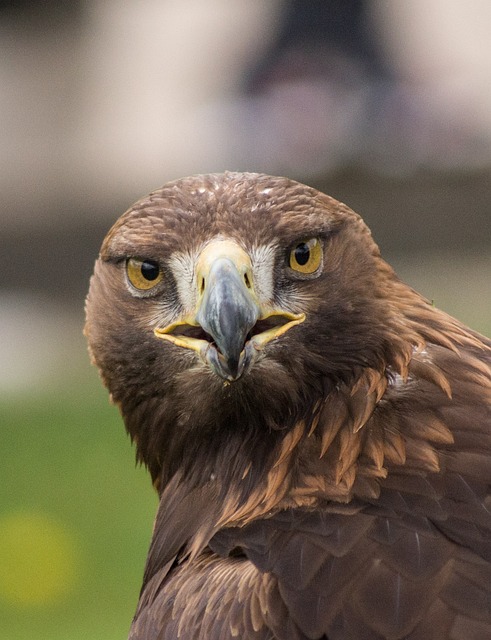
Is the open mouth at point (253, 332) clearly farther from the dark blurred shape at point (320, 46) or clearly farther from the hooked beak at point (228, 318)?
the dark blurred shape at point (320, 46)

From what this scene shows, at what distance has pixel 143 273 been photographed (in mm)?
3311

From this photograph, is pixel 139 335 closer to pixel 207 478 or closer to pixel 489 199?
pixel 207 478

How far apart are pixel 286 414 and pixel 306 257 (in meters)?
0.34

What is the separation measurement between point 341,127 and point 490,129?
4.10 feet

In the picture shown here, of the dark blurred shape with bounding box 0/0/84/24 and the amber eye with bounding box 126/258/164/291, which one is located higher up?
the dark blurred shape with bounding box 0/0/84/24

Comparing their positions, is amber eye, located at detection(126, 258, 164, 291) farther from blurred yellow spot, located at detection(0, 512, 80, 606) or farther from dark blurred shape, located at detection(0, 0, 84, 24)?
dark blurred shape, located at detection(0, 0, 84, 24)

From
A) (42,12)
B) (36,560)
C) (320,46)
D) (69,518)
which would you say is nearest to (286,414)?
(36,560)

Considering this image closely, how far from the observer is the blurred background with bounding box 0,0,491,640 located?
27.8 ft

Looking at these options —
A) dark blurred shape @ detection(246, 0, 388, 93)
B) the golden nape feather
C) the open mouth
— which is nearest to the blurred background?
dark blurred shape @ detection(246, 0, 388, 93)

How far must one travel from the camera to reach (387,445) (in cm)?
305

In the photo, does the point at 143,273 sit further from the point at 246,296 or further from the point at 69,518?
the point at 69,518

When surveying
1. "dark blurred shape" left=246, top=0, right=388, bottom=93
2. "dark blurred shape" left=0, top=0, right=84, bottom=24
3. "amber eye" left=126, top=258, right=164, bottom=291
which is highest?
"dark blurred shape" left=0, top=0, right=84, bottom=24

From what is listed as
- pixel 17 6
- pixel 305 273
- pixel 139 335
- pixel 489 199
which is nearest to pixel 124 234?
pixel 139 335

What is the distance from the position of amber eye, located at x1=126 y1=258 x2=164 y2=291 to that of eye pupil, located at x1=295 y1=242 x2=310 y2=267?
300 millimetres
